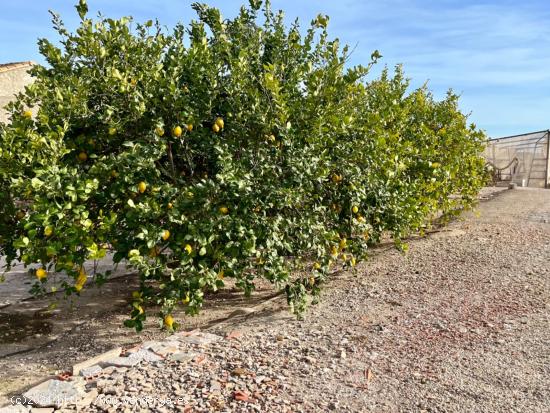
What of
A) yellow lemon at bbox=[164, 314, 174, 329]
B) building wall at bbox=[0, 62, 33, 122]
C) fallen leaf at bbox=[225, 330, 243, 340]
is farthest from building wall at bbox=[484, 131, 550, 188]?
building wall at bbox=[0, 62, 33, 122]

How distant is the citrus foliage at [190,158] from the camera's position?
14.1ft

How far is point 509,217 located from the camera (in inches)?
376

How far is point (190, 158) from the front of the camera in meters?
4.97

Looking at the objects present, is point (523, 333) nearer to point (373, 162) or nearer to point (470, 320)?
point (470, 320)

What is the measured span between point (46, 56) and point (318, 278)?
129 inches

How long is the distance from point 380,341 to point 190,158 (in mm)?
2263

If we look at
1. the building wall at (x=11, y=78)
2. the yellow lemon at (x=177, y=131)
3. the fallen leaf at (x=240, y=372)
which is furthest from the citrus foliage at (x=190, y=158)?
the building wall at (x=11, y=78)

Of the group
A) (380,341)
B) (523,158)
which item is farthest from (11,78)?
(380,341)

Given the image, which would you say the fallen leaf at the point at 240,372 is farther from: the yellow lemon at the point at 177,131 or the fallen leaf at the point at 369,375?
the yellow lemon at the point at 177,131

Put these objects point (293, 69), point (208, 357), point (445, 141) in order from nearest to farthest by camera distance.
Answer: point (208, 357), point (293, 69), point (445, 141)

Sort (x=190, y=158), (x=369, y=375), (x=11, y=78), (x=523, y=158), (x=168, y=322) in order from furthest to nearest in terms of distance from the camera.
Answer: (x=11, y=78) → (x=523, y=158) → (x=190, y=158) → (x=168, y=322) → (x=369, y=375)

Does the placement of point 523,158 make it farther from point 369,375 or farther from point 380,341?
point 369,375

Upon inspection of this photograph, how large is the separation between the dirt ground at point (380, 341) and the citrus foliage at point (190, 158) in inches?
21.4

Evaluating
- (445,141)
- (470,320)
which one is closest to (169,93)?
(470,320)
